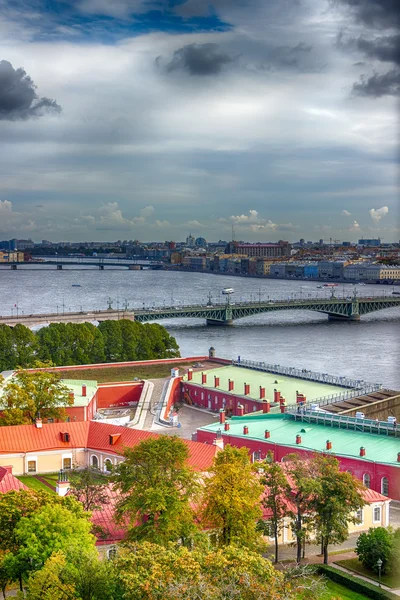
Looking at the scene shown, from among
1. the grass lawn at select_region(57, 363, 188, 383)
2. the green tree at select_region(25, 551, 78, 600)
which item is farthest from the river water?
the green tree at select_region(25, 551, 78, 600)

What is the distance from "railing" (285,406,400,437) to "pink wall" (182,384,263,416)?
1.84m

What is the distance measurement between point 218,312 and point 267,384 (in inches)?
736

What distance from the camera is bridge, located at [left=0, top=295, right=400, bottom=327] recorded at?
1080 inches

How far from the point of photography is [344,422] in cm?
1002

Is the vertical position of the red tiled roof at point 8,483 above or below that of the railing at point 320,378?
below

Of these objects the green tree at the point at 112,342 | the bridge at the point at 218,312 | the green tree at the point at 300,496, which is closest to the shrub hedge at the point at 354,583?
the green tree at the point at 300,496

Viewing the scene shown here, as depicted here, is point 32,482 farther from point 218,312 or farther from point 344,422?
point 218,312

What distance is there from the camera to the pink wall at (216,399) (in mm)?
12828

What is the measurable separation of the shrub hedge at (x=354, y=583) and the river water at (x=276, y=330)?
11.4ft

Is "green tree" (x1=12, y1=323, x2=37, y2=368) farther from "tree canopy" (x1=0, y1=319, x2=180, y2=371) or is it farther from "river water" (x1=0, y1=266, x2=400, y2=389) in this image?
"river water" (x1=0, y1=266, x2=400, y2=389)

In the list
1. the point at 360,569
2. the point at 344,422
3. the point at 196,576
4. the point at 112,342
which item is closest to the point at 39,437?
the point at 344,422

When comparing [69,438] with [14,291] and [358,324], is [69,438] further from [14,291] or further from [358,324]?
[14,291]

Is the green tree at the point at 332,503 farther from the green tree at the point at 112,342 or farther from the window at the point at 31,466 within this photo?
the green tree at the point at 112,342

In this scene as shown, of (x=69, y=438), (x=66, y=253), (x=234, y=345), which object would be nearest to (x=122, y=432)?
(x=69, y=438)
